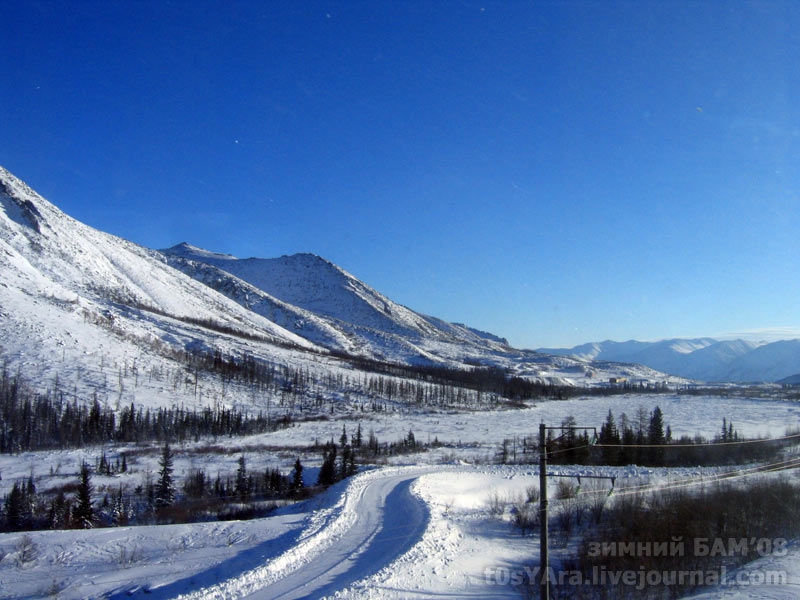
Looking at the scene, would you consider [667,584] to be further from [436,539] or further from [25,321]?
[25,321]

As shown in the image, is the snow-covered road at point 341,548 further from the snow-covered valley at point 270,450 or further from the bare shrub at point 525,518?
the bare shrub at point 525,518

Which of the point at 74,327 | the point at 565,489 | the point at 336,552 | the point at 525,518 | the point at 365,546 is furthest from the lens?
the point at 74,327

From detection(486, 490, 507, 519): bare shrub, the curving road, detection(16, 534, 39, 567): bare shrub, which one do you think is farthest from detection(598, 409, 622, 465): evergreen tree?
detection(16, 534, 39, 567): bare shrub

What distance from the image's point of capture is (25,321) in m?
120

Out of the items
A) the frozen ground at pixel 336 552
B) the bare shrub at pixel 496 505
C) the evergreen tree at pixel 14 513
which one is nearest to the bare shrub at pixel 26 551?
the frozen ground at pixel 336 552

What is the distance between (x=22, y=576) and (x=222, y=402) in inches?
4197

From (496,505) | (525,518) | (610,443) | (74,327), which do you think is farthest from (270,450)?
(74,327)

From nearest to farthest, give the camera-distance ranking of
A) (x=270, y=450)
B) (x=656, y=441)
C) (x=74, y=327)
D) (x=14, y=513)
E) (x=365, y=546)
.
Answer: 1. (x=365, y=546)
2. (x=14, y=513)
3. (x=656, y=441)
4. (x=270, y=450)
5. (x=74, y=327)

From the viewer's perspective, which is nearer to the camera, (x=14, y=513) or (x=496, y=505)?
→ (x=496, y=505)

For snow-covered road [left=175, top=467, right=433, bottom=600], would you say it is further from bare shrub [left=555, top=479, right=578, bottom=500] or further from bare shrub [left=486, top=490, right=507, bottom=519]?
bare shrub [left=555, top=479, right=578, bottom=500]

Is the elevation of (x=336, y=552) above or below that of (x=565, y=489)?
above

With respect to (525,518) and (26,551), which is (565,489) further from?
(26,551)

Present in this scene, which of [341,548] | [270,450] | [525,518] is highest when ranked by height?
[341,548]

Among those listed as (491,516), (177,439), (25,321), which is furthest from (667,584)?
(25,321)
